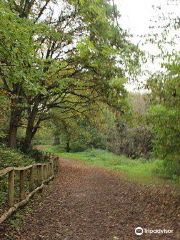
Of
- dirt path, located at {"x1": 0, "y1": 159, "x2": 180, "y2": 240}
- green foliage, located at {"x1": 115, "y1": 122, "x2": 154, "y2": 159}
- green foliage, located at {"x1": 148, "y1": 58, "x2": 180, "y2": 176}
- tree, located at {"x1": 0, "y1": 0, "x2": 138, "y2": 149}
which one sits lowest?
dirt path, located at {"x1": 0, "y1": 159, "x2": 180, "y2": 240}

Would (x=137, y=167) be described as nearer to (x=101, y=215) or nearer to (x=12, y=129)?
(x=12, y=129)

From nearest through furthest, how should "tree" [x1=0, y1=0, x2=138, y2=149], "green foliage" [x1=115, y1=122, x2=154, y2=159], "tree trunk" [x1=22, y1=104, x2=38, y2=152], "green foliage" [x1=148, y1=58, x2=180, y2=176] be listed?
1. "green foliage" [x1=148, y1=58, x2=180, y2=176]
2. "tree" [x1=0, y1=0, x2=138, y2=149]
3. "tree trunk" [x1=22, y1=104, x2=38, y2=152]
4. "green foliage" [x1=115, y1=122, x2=154, y2=159]

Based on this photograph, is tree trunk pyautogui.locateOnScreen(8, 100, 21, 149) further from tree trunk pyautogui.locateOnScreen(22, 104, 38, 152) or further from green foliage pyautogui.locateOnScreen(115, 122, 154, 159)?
green foliage pyautogui.locateOnScreen(115, 122, 154, 159)

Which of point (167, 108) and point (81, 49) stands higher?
point (81, 49)

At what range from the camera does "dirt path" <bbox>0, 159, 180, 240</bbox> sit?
4879 mm

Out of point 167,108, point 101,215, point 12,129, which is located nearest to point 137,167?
point 12,129

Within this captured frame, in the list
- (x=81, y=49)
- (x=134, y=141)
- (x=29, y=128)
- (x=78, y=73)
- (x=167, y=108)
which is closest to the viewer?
→ (x=167, y=108)

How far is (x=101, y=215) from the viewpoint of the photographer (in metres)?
6.25

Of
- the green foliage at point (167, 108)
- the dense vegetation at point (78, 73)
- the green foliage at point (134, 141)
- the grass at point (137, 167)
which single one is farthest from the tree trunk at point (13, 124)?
the green foliage at point (134, 141)

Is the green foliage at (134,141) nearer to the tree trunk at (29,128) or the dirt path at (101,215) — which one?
the tree trunk at (29,128)

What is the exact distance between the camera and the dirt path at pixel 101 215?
192 inches

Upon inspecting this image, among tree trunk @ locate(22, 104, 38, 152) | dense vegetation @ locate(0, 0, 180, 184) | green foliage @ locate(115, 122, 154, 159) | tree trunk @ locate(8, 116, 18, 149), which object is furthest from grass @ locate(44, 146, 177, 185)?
tree trunk @ locate(8, 116, 18, 149)

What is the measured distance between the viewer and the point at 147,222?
561cm

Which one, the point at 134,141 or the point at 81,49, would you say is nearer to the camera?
the point at 81,49
